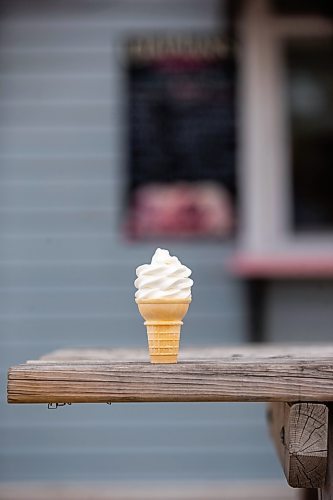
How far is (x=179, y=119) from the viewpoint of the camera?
18.4 feet

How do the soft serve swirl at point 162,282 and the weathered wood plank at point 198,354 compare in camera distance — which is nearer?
the soft serve swirl at point 162,282

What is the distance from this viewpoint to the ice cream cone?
6.79ft

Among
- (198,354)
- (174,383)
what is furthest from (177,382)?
(198,354)

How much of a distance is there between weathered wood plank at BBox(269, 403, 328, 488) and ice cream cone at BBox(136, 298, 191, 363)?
25 centimetres

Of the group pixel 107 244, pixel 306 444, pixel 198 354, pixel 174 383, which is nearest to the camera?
pixel 174 383

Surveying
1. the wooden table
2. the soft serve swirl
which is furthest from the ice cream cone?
the wooden table

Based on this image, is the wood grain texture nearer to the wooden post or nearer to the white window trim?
the wooden post

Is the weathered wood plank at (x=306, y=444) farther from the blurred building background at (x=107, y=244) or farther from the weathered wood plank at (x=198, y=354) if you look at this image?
the blurred building background at (x=107, y=244)

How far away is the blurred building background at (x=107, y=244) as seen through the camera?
18.1 ft

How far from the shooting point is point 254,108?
557 centimetres

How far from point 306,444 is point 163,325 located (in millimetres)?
356

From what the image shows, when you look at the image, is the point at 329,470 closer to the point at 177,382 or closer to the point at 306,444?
the point at 306,444

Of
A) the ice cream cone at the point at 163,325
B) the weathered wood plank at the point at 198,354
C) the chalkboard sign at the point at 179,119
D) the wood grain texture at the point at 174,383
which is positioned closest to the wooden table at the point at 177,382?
the wood grain texture at the point at 174,383

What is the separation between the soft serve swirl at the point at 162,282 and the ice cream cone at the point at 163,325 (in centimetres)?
1
